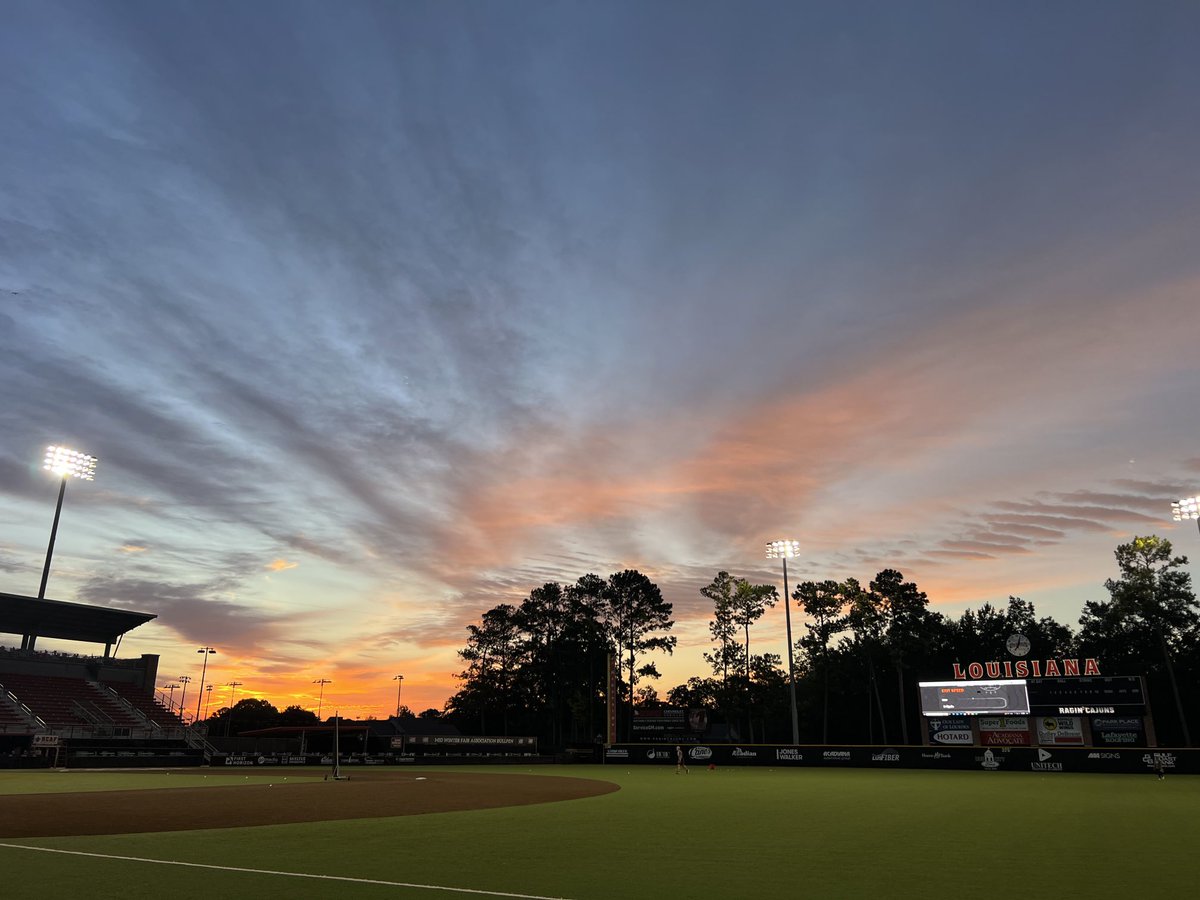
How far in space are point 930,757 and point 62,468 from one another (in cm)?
6964

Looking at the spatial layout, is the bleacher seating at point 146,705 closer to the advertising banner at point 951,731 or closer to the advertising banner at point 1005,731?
the advertising banner at point 951,731

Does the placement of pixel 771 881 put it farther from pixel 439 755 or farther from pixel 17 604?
pixel 17 604

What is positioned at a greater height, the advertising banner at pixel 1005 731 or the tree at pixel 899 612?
the tree at pixel 899 612

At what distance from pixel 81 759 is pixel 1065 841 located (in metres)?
55.8

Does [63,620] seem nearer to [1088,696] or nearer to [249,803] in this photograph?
[249,803]

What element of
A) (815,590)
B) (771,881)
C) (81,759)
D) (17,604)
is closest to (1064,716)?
(815,590)

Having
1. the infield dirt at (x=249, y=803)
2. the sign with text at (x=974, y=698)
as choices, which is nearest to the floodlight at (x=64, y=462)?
the infield dirt at (x=249, y=803)

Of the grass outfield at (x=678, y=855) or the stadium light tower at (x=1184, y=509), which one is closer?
the grass outfield at (x=678, y=855)

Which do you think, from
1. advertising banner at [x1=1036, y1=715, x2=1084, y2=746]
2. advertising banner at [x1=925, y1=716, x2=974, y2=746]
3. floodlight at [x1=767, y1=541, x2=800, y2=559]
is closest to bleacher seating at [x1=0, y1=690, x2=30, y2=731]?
floodlight at [x1=767, y1=541, x2=800, y2=559]

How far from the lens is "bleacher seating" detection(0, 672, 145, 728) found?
56938 mm

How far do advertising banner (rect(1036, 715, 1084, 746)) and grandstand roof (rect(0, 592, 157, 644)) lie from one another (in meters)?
76.0

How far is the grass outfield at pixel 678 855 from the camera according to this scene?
1055 cm

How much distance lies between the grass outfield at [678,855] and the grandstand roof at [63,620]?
59.8 meters

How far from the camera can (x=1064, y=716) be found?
53.6 m
